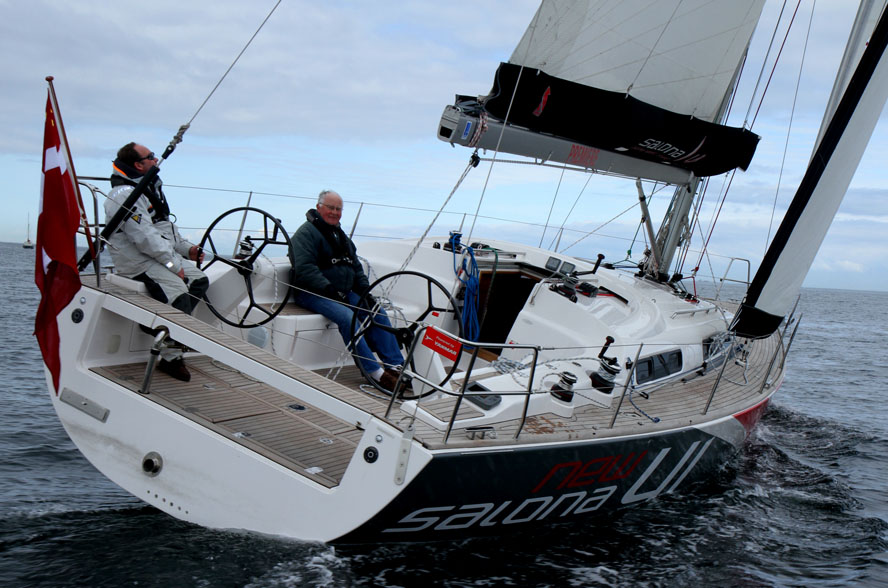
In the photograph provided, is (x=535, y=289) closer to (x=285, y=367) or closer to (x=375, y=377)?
(x=375, y=377)

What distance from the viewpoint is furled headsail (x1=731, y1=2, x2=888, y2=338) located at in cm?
484

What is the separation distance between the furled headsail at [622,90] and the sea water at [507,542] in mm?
2884

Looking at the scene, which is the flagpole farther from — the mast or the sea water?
the mast

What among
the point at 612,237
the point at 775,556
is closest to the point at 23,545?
the point at 775,556

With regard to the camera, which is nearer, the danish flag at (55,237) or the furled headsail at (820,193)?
the danish flag at (55,237)

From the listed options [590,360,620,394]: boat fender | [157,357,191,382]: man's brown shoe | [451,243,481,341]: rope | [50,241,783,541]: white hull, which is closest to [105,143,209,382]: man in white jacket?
[157,357,191,382]: man's brown shoe

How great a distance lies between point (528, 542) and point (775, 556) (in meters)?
1.75

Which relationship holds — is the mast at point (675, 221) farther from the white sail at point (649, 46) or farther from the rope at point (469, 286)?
the rope at point (469, 286)

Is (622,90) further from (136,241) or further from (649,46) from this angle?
(136,241)

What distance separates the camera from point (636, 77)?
5.77 metres

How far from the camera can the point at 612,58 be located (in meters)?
5.68

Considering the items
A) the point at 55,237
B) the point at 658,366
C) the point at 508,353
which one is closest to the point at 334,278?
the point at 508,353

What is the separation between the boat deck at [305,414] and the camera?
320 cm

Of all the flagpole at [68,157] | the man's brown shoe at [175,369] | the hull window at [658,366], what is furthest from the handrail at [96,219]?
the hull window at [658,366]
